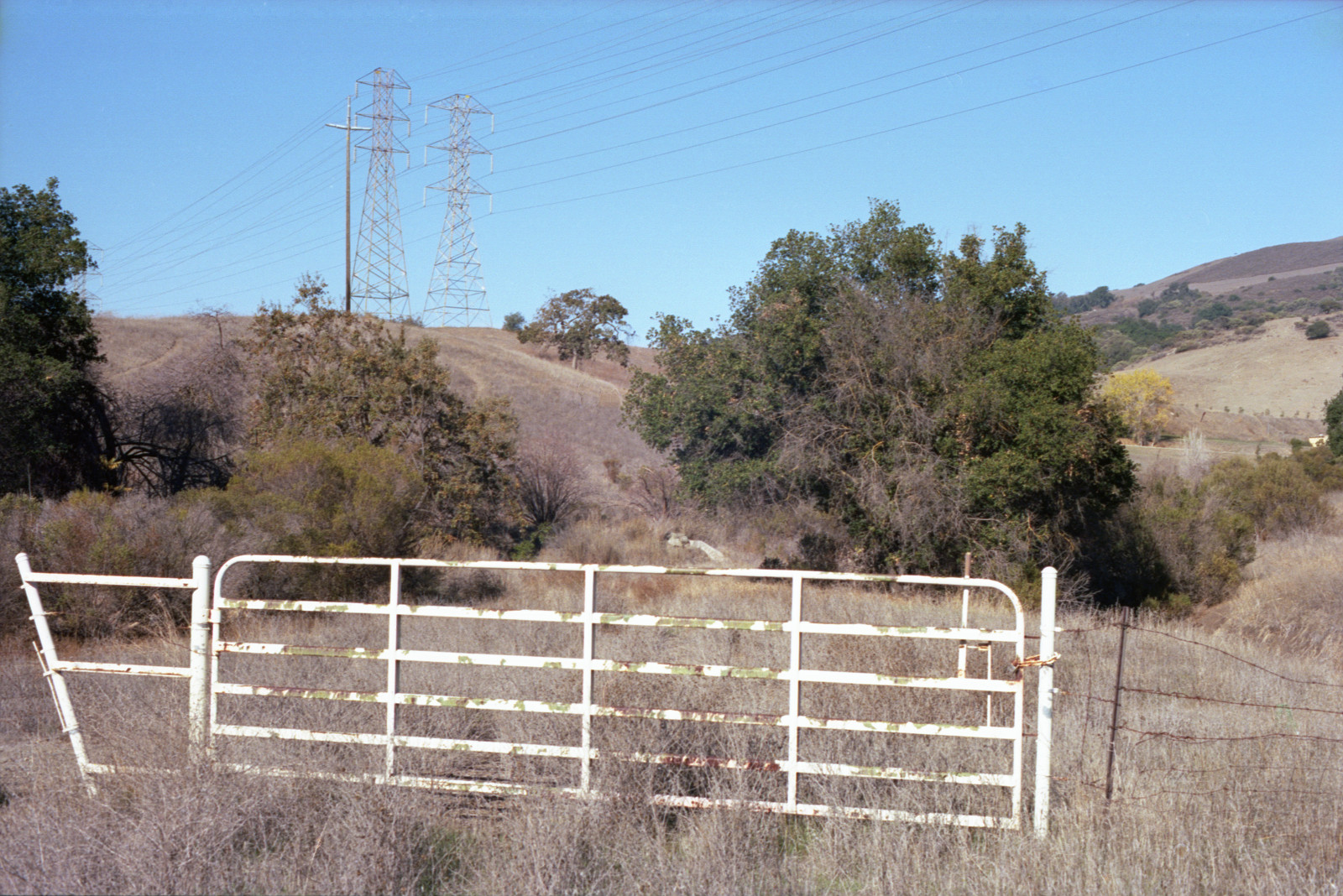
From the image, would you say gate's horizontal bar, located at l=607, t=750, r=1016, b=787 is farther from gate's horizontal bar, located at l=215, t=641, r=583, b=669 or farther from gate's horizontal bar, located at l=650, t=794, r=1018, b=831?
gate's horizontal bar, located at l=215, t=641, r=583, b=669

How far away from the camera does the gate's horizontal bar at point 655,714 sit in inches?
206

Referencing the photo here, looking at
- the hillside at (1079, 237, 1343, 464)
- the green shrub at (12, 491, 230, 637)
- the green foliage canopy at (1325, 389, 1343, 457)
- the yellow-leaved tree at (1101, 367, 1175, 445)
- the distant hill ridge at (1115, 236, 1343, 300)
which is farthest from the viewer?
the distant hill ridge at (1115, 236, 1343, 300)

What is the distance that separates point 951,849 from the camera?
5.08 meters

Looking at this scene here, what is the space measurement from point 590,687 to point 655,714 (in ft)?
1.38

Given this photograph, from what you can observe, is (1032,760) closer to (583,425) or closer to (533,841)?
(533,841)

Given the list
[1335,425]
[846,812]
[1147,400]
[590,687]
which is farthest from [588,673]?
[1147,400]

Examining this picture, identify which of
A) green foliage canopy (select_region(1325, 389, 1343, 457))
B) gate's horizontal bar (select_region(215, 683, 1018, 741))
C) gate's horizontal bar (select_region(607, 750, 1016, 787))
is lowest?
gate's horizontal bar (select_region(607, 750, 1016, 787))

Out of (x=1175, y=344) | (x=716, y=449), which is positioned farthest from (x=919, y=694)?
(x=1175, y=344)

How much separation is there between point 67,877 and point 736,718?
3.24 metres

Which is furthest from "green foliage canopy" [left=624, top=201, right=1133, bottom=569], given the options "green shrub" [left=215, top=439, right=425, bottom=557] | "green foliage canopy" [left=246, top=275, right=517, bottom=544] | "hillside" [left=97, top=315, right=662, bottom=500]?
"hillside" [left=97, top=315, right=662, bottom=500]

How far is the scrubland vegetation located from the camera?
4852 millimetres

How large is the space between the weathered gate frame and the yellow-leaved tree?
56990 mm

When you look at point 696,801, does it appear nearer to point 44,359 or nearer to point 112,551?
point 112,551

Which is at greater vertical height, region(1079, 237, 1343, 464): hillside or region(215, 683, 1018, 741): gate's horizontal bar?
region(1079, 237, 1343, 464): hillside
